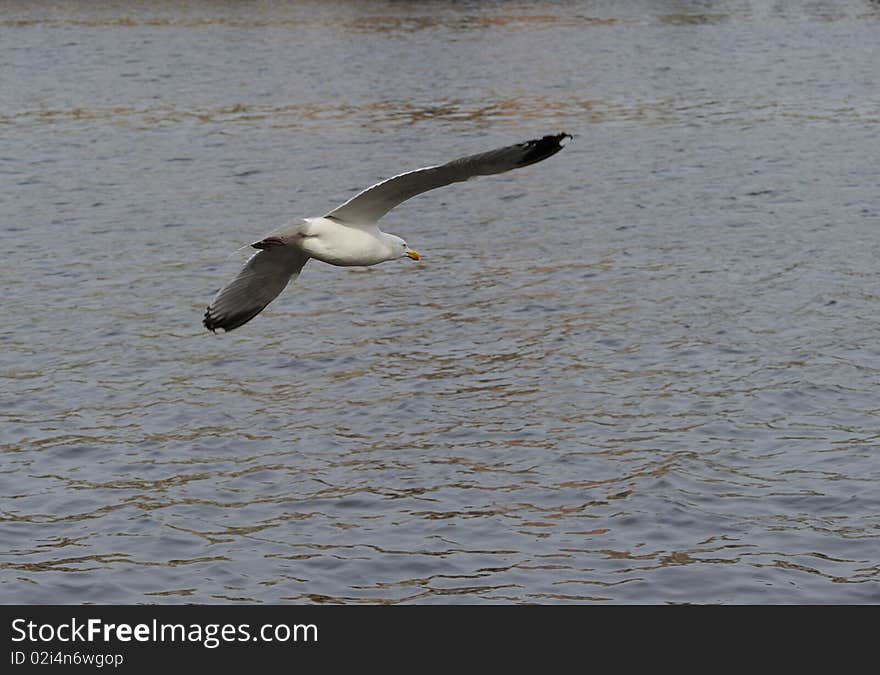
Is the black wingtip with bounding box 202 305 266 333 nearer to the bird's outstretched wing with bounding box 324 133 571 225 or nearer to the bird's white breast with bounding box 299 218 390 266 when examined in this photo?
the bird's white breast with bounding box 299 218 390 266

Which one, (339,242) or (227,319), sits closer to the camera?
(339,242)

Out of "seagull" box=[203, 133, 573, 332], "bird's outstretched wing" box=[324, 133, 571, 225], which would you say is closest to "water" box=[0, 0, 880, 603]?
"seagull" box=[203, 133, 573, 332]

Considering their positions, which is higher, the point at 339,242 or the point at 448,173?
the point at 448,173

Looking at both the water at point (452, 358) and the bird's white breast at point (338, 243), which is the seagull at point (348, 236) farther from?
the water at point (452, 358)

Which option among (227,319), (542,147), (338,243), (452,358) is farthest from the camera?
(452,358)

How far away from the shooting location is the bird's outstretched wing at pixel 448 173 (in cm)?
1068

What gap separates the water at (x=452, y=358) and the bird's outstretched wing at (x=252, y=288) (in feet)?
7.86

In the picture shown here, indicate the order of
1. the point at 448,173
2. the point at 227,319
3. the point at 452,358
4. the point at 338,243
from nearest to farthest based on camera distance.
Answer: the point at 448,173
the point at 338,243
the point at 227,319
the point at 452,358

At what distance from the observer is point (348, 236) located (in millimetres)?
12547

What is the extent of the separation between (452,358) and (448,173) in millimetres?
9192

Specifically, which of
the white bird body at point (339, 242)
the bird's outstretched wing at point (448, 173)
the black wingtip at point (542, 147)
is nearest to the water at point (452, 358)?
the white bird body at point (339, 242)

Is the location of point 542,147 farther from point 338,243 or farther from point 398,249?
point 398,249

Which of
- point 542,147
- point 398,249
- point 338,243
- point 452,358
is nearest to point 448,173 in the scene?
point 542,147

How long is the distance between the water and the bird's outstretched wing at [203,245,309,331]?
7.86ft
